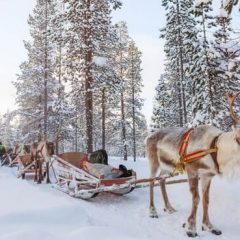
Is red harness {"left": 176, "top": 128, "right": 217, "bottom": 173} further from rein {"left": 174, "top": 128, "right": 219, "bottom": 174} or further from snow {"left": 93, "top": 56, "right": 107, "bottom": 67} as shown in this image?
snow {"left": 93, "top": 56, "right": 107, "bottom": 67}

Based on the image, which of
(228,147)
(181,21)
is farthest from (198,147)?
(181,21)

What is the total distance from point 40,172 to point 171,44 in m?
23.0

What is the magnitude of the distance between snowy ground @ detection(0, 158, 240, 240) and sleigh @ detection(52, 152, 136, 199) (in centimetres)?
34

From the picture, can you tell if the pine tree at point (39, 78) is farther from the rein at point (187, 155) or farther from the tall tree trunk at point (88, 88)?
the rein at point (187, 155)

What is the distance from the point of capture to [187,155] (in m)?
7.75

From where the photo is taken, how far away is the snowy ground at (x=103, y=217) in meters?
6.34

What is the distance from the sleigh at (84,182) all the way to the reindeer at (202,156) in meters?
1.58

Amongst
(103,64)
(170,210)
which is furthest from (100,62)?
(170,210)


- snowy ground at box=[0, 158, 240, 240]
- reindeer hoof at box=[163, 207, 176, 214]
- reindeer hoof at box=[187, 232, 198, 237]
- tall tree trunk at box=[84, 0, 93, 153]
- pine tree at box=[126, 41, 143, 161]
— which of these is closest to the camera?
snowy ground at box=[0, 158, 240, 240]

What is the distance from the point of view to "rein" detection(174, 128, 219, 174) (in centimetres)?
730

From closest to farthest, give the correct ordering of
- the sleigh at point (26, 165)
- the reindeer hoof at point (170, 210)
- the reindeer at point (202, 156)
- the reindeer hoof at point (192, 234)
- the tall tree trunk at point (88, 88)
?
the reindeer at point (202, 156) < the reindeer hoof at point (192, 234) < the reindeer hoof at point (170, 210) < the sleigh at point (26, 165) < the tall tree trunk at point (88, 88)

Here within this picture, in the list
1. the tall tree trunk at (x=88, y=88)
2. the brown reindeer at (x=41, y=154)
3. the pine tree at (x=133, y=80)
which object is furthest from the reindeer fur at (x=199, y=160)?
the pine tree at (x=133, y=80)

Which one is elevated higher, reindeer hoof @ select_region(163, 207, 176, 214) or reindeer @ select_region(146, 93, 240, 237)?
reindeer @ select_region(146, 93, 240, 237)

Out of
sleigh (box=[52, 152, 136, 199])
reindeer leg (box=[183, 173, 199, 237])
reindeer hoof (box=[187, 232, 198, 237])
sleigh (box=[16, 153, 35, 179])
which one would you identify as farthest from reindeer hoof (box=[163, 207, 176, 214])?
sleigh (box=[16, 153, 35, 179])
